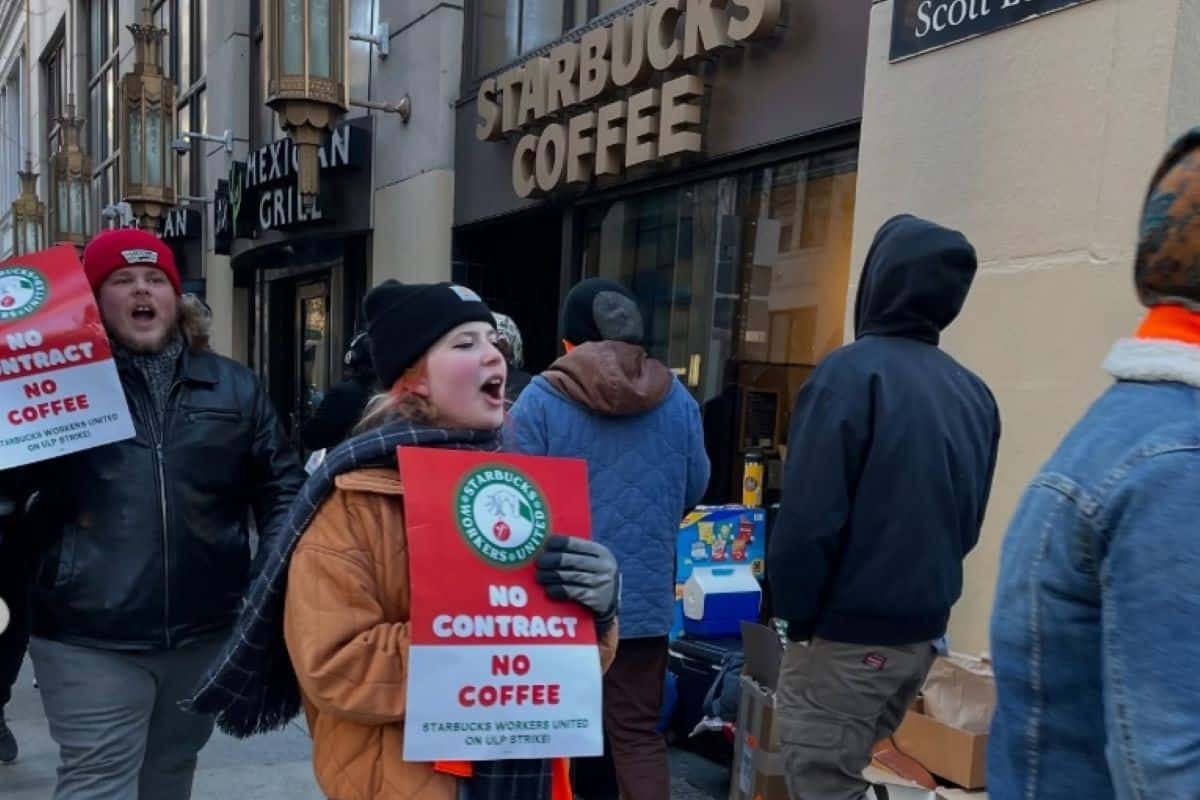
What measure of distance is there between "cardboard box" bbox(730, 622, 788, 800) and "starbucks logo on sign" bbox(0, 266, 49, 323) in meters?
2.27

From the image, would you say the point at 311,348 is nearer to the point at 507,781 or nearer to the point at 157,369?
the point at 157,369

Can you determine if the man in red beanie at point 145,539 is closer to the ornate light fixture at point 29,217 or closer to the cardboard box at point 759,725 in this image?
the cardboard box at point 759,725

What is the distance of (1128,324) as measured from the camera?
292 centimetres

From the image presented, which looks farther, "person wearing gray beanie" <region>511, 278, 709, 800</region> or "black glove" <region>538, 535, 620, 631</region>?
"person wearing gray beanie" <region>511, 278, 709, 800</region>

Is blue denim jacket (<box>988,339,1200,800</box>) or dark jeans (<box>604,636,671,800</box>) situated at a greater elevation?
blue denim jacket (<box>988,339,1200,800</box>)

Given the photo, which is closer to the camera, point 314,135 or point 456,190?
point 314,135

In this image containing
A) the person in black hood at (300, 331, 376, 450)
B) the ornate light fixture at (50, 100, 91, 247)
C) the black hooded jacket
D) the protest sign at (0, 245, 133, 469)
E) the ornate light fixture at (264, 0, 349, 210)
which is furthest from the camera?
the ornate light fixture at (50, 100, 91, 247)

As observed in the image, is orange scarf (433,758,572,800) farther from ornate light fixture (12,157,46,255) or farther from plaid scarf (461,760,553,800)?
ornate light fixture (12,157,46,255)

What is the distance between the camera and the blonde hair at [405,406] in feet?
5.55

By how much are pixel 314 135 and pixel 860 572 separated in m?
5.39

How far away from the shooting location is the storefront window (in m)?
4.59

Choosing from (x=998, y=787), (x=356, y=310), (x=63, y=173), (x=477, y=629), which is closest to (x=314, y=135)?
(x=356, y=310)

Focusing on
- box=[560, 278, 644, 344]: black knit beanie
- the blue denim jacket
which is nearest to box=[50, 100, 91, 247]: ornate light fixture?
box=[560, 278, 644, 344]: black knit beanie

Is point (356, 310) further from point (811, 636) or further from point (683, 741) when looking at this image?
point (811, 636)
